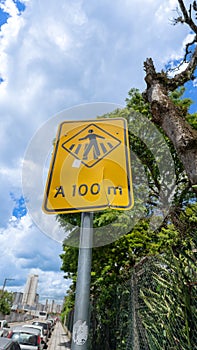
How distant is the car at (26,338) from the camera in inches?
394

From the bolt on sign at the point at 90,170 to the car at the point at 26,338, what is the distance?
1085 cm

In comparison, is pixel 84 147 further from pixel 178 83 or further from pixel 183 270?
pixel 178 83

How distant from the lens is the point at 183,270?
2.27 m

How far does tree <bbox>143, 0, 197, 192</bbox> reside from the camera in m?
3.23

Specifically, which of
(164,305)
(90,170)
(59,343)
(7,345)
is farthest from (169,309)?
(59,343)

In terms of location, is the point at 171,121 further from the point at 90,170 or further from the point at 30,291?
the point at 30,291

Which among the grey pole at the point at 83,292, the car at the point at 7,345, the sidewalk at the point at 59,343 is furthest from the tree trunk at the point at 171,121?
the sidewalk at the point at 59,343

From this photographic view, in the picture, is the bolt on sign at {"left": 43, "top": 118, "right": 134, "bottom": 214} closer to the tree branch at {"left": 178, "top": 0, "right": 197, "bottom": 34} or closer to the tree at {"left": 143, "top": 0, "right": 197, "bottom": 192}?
the tree at {"left": 143, "top": 0, "right": 197, "bottom": 192}

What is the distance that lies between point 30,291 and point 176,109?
109856 millimetres

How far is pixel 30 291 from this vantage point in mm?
99812

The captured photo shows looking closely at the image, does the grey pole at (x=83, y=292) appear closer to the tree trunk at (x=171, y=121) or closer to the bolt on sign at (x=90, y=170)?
the bolt on sign at (x=90, y=170)

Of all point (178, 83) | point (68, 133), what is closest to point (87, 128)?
point (68, 133)

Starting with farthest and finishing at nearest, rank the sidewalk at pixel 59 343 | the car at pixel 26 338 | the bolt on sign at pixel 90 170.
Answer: the sidewalk at pixel 59 343, the car at pixel 26 338, the bolt on sign at pixel 90 170

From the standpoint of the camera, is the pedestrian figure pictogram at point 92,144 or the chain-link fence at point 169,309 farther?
the chain-link fence at point 169,309
